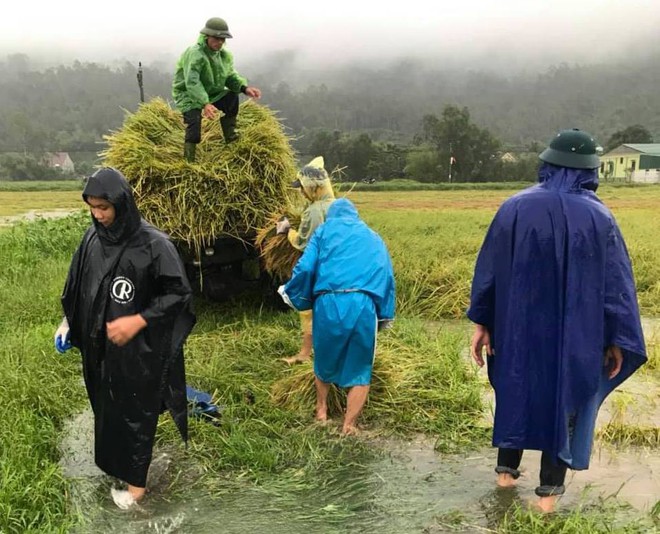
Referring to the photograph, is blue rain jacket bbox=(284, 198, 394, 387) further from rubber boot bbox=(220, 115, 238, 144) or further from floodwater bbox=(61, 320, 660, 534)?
rubber boot bbox=(220, 115, 238, 144)

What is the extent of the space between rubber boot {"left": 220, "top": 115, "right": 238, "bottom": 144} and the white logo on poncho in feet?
12.3

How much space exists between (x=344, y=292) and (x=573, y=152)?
4.87ft

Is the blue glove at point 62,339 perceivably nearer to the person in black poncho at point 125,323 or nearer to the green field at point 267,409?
the person in black poncho at point 125,323

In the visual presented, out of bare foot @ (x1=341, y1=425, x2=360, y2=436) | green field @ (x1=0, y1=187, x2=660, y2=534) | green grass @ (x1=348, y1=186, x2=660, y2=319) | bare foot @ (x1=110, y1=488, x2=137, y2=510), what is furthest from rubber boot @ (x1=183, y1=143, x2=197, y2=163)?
bare foot @ (x1=110, y1=488, x2=137, y2=510)

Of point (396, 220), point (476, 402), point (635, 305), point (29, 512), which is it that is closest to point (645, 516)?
point (635, 305)

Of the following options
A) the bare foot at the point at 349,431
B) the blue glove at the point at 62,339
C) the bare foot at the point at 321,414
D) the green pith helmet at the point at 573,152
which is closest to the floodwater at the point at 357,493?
the bare foot at the point at 349,431

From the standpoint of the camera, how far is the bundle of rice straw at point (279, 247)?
575 cm

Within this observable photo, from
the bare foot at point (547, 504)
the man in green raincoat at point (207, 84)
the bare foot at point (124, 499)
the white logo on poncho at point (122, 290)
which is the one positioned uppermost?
the man in green raincoat at point (207, 84)

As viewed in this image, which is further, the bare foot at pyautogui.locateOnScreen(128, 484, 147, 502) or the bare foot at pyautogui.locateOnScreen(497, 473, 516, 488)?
the bare foot at pyautogui.locateOnScreen(497, 473, 516, 488)

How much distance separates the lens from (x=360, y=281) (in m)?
3.84

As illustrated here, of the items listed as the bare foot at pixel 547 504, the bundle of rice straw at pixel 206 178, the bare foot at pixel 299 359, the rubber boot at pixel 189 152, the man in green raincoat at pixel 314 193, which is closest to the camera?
the bare foot at pixel 547 504

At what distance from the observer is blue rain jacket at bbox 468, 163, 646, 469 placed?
2.78 metres

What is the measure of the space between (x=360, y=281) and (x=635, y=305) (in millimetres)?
1489

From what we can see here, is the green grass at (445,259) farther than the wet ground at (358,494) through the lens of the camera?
Yes
